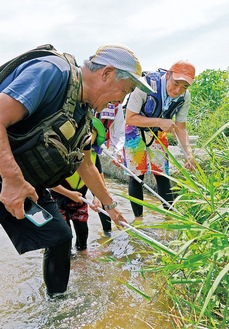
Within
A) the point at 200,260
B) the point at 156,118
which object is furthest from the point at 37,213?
the point at 156,118

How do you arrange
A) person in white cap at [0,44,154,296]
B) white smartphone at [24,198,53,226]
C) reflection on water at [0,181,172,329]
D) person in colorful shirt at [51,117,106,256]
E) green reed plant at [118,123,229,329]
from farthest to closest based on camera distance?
person in colorful shirt at [51,117,106,256]
reflection on water at [0,181,172,329]
white smartphone at [24,198,53,226]
person in white cap at [0,44,154,296]
green reed plant at [118,123,229,329]

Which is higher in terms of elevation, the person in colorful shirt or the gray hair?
the gray hair

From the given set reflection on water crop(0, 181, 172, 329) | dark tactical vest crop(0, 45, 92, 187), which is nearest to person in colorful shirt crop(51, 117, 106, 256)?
reflection on water crop(0, 181, 172, 329)

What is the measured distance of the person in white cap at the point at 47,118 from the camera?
171 cm

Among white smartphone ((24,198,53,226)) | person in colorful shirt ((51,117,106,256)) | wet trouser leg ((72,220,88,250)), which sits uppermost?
white smartphone ((24,198,53,226))

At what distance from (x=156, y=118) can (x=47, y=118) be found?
1.73m

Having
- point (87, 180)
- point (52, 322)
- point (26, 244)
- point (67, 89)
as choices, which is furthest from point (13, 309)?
point (67, 89)

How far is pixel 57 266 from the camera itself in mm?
2330

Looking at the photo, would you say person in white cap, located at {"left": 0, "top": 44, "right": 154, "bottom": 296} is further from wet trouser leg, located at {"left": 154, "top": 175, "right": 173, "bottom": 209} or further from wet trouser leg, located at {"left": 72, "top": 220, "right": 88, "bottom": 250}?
wet trouser leg, located at {"left": 154, "top": 175, "right": 173, "bottom": 209}

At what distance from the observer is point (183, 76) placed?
3.30 metres

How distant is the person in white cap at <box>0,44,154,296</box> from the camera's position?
67.5 inches

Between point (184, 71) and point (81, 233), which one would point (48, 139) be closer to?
point (81, 233)

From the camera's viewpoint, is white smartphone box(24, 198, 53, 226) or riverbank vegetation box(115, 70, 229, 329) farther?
white smartphone box(24, 198, 53, 226)

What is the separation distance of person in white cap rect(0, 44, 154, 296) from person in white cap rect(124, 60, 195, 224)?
115cm
